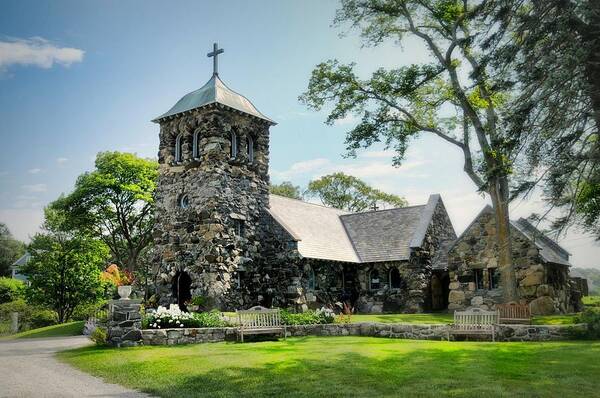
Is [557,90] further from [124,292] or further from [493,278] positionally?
[493,278]

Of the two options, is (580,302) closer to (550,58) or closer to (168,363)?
(550,58)

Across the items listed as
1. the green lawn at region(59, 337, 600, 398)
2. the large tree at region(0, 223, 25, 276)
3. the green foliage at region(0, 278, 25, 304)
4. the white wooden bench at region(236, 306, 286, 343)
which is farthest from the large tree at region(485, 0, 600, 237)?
the large tree at region(0, 223, 25, 276)

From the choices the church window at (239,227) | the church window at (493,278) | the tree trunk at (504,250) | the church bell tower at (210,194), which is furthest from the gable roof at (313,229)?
the tree trunk at (504,250)

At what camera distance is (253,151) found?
28750 millimetres

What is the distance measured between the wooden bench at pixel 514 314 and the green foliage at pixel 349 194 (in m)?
37.6

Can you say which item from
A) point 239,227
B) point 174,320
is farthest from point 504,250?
point 174,320

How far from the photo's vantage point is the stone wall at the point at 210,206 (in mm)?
25109

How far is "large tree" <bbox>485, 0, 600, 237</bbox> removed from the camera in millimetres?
10703

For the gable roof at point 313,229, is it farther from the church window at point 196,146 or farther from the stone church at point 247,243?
the church window at point 196,146

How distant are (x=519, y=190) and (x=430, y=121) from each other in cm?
1450

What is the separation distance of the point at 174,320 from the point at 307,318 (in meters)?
4.91

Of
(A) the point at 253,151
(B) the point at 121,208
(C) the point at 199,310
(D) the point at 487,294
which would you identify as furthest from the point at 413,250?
(B) the point at 121,208

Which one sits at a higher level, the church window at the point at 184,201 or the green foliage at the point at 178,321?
the church window at the point at 184,201

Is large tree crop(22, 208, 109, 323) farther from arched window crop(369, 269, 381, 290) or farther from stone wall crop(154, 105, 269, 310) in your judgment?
arched window crop(369, 269, 381, 290)
